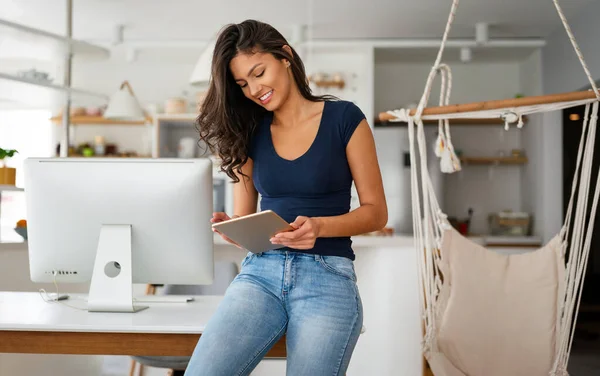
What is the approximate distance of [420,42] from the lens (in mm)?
6262

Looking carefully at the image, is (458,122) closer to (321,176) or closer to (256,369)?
(256,369)

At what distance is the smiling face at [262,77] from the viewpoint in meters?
1.61

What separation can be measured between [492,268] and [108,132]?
17.8 ft

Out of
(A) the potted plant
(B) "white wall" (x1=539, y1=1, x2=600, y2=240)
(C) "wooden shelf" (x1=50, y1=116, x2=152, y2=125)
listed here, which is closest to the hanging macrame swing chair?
(A) the potted plant

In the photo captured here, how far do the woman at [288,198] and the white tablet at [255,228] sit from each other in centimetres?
3

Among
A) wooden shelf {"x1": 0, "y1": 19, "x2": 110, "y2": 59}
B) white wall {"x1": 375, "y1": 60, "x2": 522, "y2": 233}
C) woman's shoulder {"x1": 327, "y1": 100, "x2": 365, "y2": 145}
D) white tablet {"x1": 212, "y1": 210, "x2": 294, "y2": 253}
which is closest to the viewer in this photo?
white tablet {"x1": 212, "y1": 210, "x2": 294, "y2": 253}

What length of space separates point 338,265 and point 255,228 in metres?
0.24

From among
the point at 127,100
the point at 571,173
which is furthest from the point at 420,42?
the point at 127,100

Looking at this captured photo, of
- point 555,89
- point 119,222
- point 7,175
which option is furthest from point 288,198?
point 555,89

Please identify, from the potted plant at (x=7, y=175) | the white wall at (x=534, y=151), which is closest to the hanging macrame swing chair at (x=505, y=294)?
the potted plant at (x=7, y=175)

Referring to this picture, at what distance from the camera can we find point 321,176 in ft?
5.11

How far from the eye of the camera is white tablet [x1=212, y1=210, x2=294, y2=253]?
131cm

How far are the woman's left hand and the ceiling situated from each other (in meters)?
4.17

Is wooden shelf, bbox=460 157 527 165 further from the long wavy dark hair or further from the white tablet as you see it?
the white tablet
